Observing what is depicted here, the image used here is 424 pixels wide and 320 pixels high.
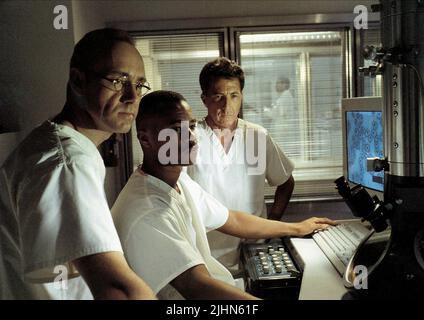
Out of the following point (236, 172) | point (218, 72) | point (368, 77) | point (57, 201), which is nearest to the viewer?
point (57, 201)

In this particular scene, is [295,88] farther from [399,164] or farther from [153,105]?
[153,105]

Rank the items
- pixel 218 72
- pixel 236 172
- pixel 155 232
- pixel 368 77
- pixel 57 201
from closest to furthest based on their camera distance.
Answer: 1. pixel 57 201
2. pixel 155 232
3. pixel 368 77
4. pixel 218 72
5. pixel 236 172

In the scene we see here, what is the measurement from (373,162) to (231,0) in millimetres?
772

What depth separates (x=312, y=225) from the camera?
4.37 feet

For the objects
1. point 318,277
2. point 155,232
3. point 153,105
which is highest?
point 153,105

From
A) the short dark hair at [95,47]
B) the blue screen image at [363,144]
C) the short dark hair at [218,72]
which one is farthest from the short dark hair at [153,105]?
the blue screen image at [363,144]

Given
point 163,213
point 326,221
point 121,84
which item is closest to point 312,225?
point 326,221

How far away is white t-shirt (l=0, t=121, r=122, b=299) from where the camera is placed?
0.60 metres

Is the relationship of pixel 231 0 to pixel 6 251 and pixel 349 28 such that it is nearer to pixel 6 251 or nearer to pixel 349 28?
pixel 349 28

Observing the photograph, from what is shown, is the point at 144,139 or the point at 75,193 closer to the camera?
the point at 75,193

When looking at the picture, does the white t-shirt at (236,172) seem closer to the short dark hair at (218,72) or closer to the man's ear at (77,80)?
the short dark hair at (218,72)

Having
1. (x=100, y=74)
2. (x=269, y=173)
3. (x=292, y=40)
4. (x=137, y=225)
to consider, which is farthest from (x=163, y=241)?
(x=269, y=173)

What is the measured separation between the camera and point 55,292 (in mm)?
732

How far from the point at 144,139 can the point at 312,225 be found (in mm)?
705
